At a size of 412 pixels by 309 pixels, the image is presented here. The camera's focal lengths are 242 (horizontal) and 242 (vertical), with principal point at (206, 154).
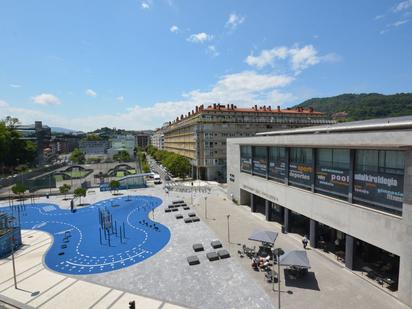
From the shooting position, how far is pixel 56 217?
4419 cm

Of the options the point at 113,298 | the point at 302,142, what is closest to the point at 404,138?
the point at 302,142

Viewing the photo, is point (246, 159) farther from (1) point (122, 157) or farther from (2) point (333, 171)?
(1) point (122, 157)

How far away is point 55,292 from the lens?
69.7 feet

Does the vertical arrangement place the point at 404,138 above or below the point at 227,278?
above

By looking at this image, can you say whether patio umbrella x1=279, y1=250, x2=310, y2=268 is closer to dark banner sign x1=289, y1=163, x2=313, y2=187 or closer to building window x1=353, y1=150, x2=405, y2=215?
building window x1=353, y1=150, x2=405, y2=215

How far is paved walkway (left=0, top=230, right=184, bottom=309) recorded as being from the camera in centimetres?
1933

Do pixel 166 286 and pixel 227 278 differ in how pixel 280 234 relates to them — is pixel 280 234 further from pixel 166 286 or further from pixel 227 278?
pixel 166 286

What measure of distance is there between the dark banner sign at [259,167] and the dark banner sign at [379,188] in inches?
647

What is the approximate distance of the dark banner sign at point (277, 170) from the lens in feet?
111

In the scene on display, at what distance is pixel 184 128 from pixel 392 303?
81.1 metres

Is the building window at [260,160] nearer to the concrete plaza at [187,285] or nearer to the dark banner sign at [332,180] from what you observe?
the dark banner sign at [332,180]

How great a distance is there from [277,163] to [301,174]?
5.40m

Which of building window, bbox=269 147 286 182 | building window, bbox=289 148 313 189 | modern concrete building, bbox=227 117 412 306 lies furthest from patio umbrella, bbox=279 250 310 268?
building window, bbox=269 147 286 182

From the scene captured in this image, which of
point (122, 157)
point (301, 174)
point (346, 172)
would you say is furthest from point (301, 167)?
point (122, 157)
